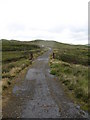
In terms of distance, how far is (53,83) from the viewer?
1716 centimetres

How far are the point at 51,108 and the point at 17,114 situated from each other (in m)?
2.09

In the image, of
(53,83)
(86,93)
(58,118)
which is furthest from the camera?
(53,83)

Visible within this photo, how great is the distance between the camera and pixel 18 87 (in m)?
15.8

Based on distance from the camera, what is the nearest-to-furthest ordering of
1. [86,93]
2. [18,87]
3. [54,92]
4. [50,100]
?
[50,100]
[86,93]
[54,92]
[18,87]

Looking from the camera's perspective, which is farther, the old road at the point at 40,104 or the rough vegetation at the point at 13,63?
the rough vegetation at the point at 13,63

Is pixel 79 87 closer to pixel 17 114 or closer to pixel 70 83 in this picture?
pixel 70 83

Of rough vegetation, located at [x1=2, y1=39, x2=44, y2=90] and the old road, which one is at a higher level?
rough vegetation, located at [x1=2, y1=39, x2=44, y2=90]

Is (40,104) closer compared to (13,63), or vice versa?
(40,104)

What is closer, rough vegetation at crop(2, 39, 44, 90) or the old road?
the old road

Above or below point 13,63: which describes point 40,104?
below

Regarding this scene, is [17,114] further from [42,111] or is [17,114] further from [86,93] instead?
[86,93]

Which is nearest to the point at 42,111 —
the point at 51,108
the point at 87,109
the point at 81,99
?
the point at 51,108

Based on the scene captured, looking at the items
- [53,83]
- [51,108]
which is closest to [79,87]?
[53,83]

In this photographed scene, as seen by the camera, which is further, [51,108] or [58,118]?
[51,108]
